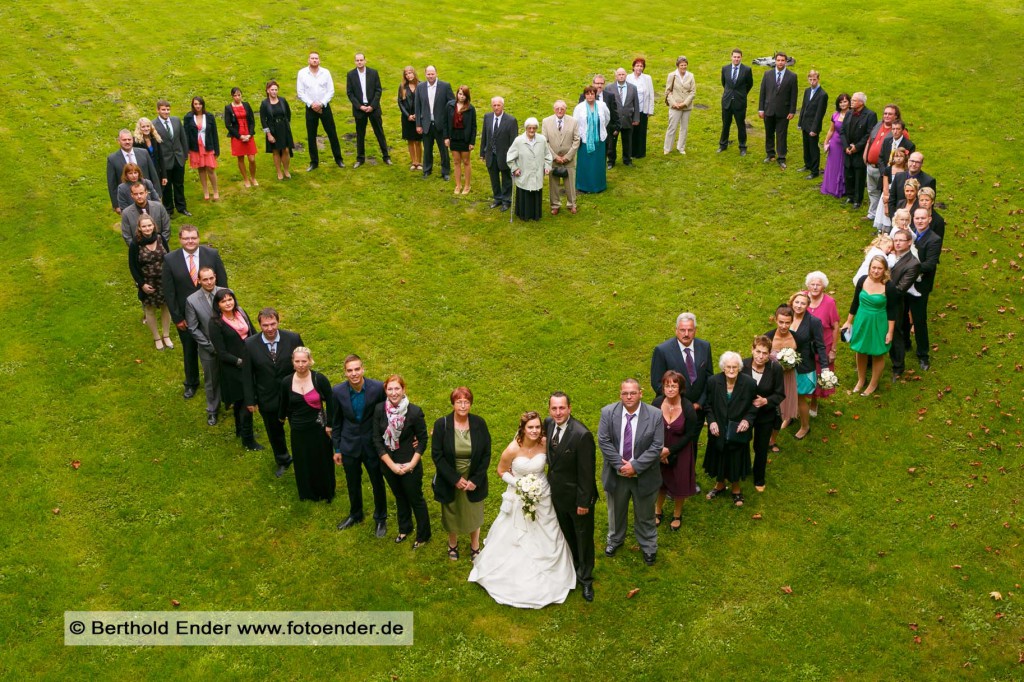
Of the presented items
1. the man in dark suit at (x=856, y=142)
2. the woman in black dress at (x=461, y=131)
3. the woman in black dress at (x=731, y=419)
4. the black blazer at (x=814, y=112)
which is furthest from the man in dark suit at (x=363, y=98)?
the woman in black dress at (x=731, y=419)

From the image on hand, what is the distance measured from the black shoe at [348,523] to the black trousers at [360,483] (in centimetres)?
3

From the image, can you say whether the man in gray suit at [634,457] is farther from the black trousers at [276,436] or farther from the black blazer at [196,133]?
the black blazer at [196,133]

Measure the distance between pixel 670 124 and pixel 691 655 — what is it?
14.2 meters

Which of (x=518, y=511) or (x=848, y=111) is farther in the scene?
(x=848, y=111)

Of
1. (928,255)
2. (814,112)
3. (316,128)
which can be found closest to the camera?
(928,255)

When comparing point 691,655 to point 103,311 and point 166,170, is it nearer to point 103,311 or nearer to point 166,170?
point 103,311

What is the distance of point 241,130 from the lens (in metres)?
19.0

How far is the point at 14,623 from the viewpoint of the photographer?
10.3m

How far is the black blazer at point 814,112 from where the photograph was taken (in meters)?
19.3

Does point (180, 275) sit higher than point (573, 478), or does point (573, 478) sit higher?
point (180, 275)

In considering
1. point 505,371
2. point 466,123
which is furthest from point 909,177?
point 466,123

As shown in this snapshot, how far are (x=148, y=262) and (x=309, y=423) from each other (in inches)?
184

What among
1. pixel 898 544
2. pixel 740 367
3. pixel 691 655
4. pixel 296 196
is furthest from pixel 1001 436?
pixel 296 196

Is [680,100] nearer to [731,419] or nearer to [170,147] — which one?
[170,147]
